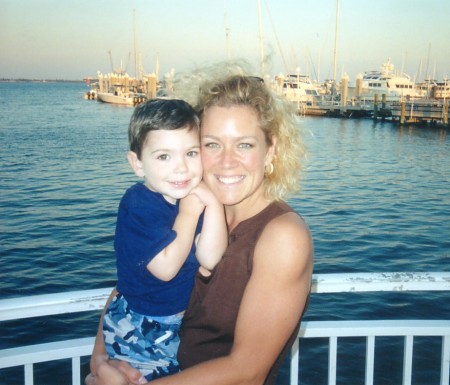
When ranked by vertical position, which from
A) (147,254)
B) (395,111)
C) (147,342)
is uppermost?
(147,254)

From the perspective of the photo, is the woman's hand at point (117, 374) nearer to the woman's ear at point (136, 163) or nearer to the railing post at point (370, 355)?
the woman's ear at point (136, 163)

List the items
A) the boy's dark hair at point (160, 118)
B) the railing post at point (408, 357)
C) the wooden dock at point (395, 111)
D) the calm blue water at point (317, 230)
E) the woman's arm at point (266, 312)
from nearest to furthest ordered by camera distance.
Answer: the woman's arm at point (266, 312) → the boy's dark hair at point (160, 118) → the railing post at point (408, 357) → the calm blue water at point (317, 230) → the wooden dock at point (395, 111)

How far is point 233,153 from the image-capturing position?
195 centimetres

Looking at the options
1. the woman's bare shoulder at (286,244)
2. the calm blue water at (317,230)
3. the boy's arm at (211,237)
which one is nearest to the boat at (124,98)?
the calm blue water at (317,230)

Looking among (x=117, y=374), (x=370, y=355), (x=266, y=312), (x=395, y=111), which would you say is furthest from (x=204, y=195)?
(x=395, y=111)

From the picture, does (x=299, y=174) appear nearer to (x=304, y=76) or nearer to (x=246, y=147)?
(x=246, y=147)

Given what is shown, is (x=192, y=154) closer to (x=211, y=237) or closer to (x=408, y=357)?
(x=211, y=237)

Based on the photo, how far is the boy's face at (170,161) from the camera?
1906mm

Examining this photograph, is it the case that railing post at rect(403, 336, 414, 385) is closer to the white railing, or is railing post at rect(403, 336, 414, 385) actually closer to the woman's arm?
the white railing

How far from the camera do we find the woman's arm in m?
1.61

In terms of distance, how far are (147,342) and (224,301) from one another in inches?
14.8

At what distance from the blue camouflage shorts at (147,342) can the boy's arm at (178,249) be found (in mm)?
225

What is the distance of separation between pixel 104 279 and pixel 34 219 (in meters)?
4.79

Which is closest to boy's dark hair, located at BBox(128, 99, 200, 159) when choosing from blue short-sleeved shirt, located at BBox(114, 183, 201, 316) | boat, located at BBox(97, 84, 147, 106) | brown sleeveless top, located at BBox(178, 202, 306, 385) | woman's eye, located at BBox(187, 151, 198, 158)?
woman's eye, located at BBox(187, 151, 198, 158)
